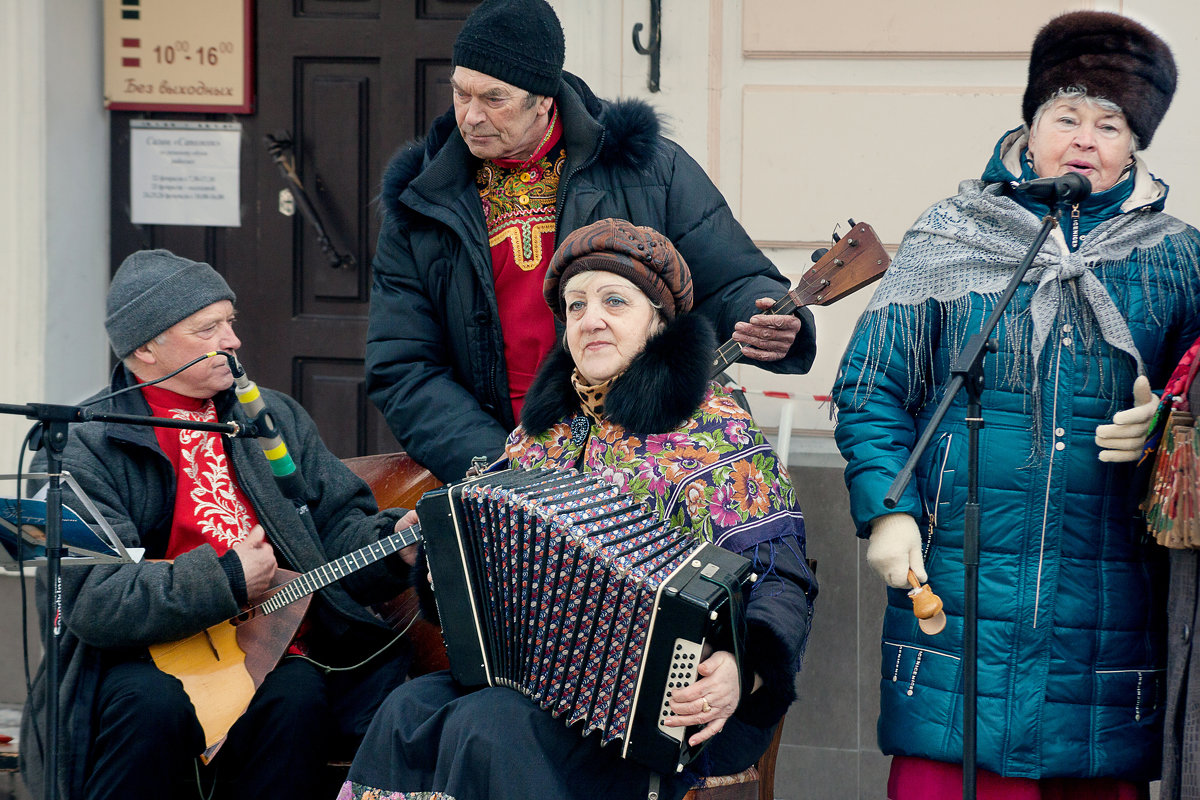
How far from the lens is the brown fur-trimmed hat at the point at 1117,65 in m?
2.60

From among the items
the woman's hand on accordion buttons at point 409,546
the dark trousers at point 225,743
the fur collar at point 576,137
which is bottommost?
the dark trousers at point 225,743

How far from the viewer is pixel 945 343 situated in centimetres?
270

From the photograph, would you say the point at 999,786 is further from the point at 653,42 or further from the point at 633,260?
the point at 653,42

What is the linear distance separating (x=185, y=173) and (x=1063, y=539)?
144 inches

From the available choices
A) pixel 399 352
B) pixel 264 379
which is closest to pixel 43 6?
pixel 264 379

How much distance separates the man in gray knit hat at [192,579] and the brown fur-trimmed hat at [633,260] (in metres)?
0.95

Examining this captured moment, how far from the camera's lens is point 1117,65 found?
2607mm

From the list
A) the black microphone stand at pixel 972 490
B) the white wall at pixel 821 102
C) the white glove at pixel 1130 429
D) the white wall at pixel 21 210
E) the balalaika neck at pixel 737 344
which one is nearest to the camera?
the black microphone stand at pixel 972 490

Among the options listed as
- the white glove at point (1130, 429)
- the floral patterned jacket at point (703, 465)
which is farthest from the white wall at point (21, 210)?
the white glove at point (1130, 429)

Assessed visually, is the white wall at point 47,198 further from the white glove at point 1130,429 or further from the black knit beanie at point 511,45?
the white glove at point 1130,429

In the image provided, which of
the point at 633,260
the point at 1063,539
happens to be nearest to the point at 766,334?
the point at 633,260

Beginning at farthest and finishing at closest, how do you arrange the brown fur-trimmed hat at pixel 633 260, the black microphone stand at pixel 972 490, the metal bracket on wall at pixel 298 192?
the metal bracket on wall at pixel 298 192, the brown fur-trimmed hat at pixel 633 260, the black microphone stand at pixel 972 490

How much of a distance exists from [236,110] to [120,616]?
8.18 ft

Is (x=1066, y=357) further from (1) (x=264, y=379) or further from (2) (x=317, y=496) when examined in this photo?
(1) (x=264, y=379)
